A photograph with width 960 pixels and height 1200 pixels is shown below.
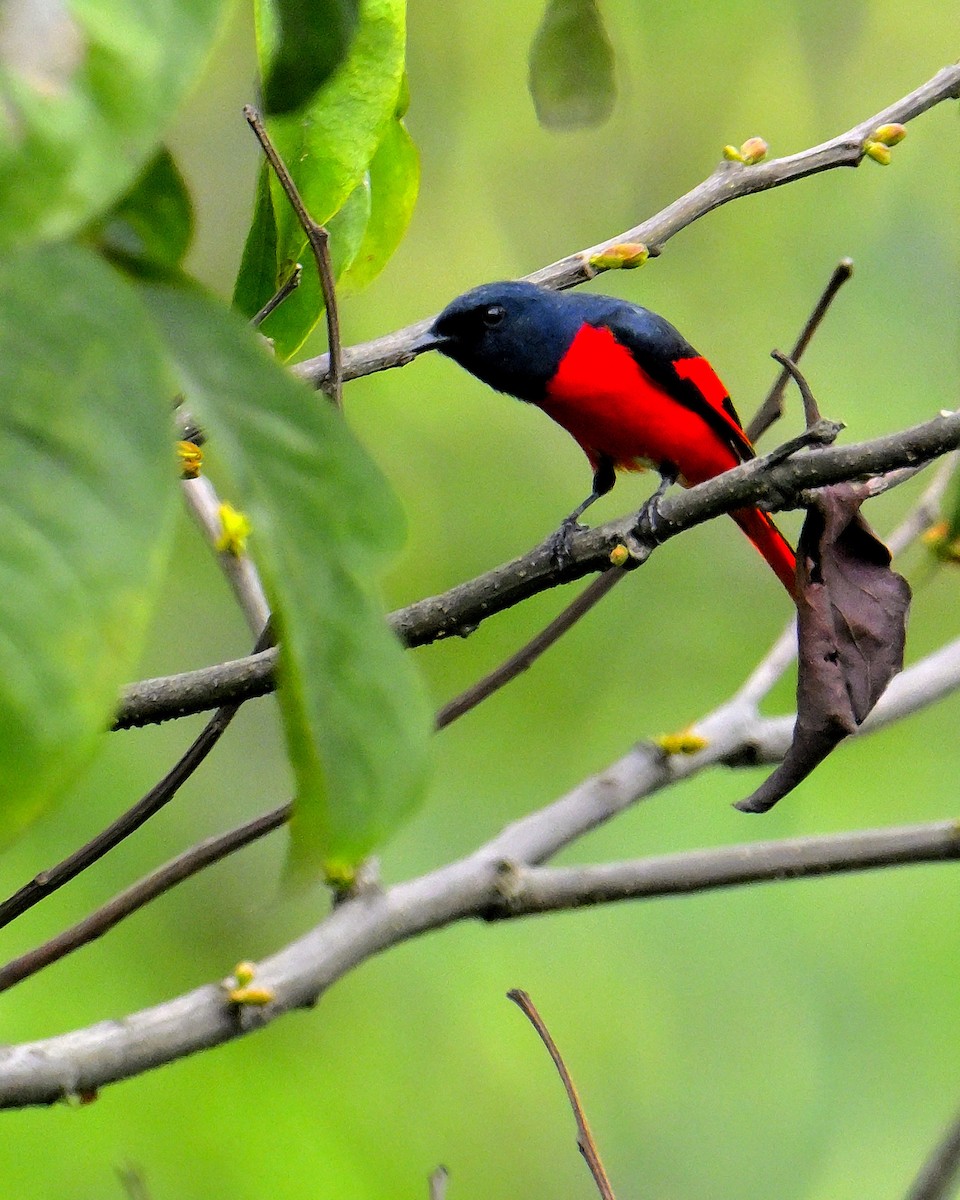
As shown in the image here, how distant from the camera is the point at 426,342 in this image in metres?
2.01

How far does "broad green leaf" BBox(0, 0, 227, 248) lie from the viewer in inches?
13.0

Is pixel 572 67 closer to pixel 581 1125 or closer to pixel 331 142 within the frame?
pixel 331 142

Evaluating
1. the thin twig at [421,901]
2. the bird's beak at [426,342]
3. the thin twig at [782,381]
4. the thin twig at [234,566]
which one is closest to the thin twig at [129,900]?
the thin twig at [421,901]

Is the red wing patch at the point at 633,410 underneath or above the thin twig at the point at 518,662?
underneath

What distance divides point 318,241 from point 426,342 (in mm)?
870

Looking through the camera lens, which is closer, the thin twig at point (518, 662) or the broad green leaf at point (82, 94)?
the broad green leaf at point (82, 94)

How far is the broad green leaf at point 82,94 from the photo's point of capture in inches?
13.0

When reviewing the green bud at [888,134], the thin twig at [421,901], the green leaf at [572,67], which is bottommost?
the thin twig at [421,901]

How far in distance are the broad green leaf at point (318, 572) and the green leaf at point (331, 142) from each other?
64cm

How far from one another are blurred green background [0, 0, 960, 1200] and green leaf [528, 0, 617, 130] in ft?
10.7

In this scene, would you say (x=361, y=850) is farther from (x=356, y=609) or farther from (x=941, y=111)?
(x=941, y=111)

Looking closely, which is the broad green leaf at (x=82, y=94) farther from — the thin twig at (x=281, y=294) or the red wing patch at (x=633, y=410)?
the red wing patch at (x=633, y=410)

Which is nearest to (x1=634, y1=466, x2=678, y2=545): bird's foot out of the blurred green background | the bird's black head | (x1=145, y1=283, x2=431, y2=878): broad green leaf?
(x1=145, y1=283, x2=431, y2=878): broad green leaf

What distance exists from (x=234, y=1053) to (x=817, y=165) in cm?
349
